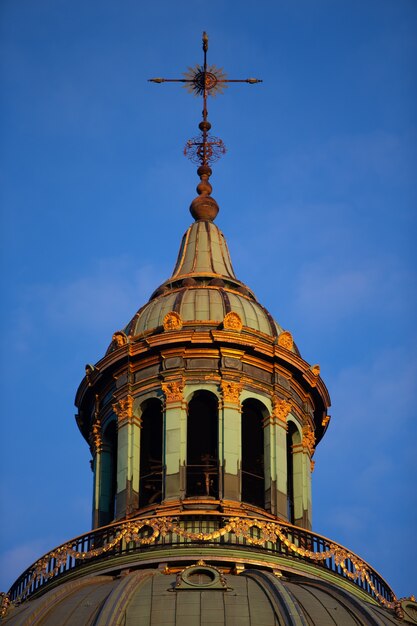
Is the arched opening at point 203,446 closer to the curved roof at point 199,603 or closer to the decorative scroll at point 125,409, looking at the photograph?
the decorative scroll at point 125,409

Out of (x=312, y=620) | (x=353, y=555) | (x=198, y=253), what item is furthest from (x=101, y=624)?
(x=198, y=253)

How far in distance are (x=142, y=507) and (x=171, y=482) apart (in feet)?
3.82

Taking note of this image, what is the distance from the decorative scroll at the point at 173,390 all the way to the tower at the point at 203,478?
41 mm

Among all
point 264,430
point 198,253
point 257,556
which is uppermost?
point 198,253

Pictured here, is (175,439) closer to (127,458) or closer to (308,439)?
(127,458)

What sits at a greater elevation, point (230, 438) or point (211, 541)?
point (230, 438)

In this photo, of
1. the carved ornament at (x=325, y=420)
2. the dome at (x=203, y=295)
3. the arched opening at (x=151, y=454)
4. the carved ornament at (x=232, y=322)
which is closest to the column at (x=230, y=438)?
the carved ornament at (x=232, y=322)

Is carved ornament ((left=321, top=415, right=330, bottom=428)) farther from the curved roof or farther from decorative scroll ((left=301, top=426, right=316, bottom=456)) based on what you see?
the curved roof

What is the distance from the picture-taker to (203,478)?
63.3 m

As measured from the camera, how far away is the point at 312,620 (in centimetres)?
5469

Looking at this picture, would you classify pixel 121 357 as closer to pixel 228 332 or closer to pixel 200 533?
pixel 228 332

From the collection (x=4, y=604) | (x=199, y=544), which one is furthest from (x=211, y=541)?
(x=4, y=604)

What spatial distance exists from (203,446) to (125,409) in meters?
2.69

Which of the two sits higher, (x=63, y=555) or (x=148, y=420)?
(x=148, y=420)
